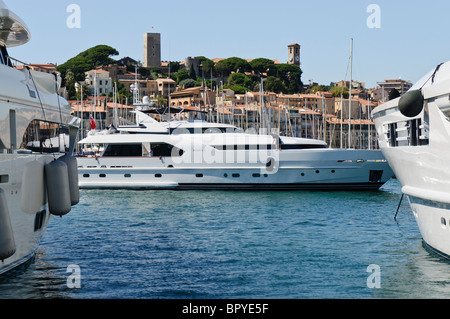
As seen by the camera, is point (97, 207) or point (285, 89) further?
point (285, 89)

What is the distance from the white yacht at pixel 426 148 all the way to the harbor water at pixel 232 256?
829 millimetres

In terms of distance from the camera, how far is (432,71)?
410 inches

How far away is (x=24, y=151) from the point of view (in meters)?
8.94

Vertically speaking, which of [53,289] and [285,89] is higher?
[285,89]

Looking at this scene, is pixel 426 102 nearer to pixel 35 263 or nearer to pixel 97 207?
pixel 35 263

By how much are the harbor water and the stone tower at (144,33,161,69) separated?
149 metres

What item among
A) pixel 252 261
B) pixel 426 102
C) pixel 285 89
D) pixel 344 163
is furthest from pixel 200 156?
pixel 285 89

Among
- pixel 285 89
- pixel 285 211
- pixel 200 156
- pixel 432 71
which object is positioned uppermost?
pixel 285 89

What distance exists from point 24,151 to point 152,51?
161 meters

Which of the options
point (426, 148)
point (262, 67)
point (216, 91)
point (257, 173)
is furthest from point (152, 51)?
point (426, 148)
